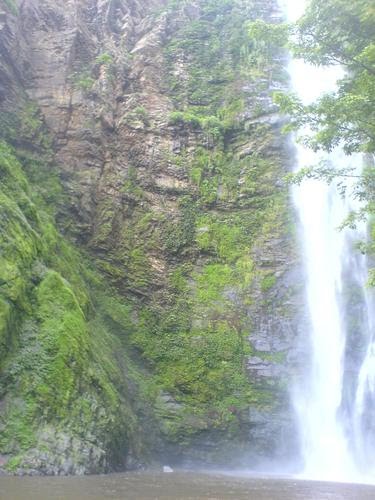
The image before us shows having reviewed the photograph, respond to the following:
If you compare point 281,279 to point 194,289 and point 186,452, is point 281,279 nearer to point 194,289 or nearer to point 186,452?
point 194,289

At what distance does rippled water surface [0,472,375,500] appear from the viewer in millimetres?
7785

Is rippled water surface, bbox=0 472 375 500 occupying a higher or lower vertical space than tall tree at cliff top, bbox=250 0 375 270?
lower

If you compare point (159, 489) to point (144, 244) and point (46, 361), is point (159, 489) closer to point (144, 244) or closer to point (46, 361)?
point (46, 361)

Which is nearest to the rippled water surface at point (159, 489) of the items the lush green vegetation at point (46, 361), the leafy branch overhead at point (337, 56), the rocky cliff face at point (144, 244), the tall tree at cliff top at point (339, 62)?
the lush green vegetation at point (46, 361)

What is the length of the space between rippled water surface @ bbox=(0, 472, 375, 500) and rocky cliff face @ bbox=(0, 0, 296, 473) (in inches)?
63.5

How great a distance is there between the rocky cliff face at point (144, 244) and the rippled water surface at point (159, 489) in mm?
1614

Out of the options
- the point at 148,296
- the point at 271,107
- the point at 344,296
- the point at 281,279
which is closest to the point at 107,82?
the point at 271,107

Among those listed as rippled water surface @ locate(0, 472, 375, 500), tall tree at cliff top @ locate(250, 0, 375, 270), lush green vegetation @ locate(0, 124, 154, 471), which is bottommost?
rippled water surface @ locate(0, 472, 375, 500)

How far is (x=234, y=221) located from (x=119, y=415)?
9.71 metres

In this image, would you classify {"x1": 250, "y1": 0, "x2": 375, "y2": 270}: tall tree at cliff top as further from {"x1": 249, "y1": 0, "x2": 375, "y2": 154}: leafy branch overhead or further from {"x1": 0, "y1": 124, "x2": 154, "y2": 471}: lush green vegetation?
{"x1": 0, "y1": 124, "x2": 154, "y2": 471}: lush green vegetation

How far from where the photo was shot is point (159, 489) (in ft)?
30.3

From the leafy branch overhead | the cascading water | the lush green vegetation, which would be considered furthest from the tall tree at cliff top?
the lush green vegetation

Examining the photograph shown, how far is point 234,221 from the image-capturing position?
68.5 feet

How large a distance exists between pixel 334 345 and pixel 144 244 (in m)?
7.72
